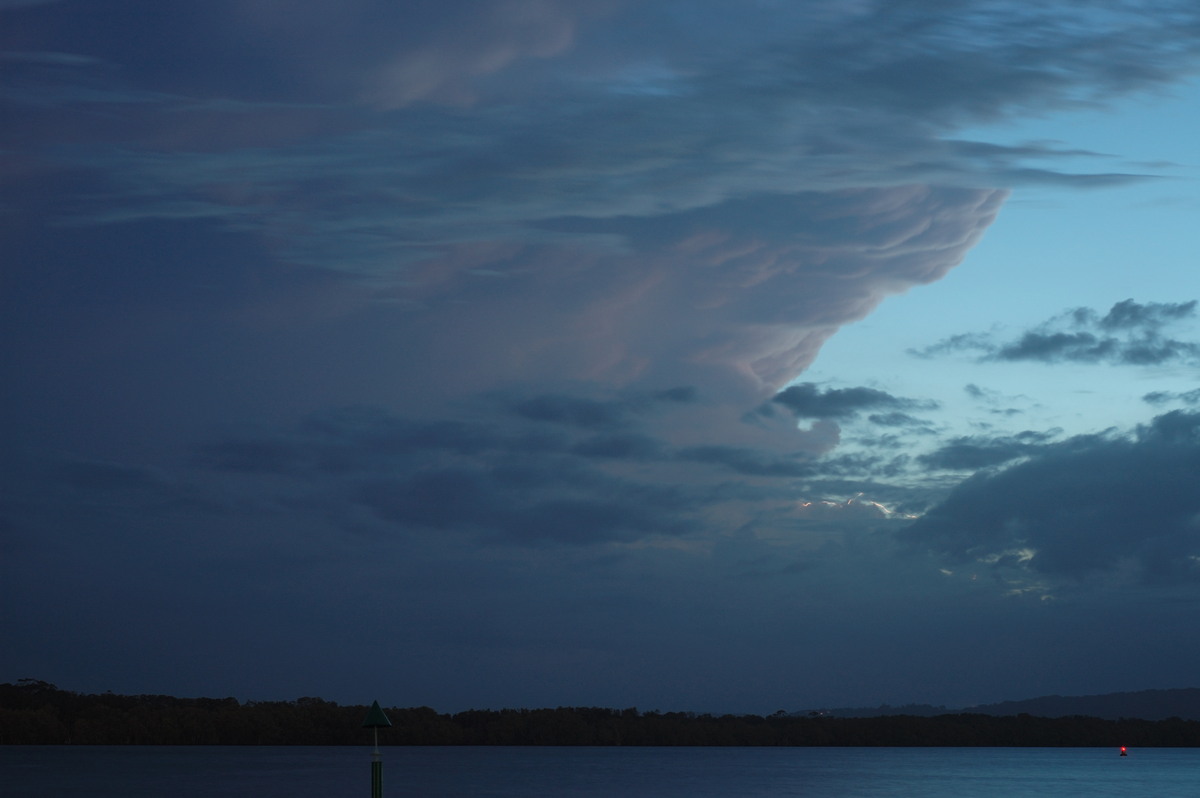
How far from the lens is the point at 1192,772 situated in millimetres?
182625

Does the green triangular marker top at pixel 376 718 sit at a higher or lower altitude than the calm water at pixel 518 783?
higher

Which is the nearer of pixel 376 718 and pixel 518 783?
pixel 376 718

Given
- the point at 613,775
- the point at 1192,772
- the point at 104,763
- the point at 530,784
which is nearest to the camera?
the point at 530,784

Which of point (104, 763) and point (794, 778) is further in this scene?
point (104, 763)

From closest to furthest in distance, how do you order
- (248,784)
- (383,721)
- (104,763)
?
(383,721), (248,784), (104,763)

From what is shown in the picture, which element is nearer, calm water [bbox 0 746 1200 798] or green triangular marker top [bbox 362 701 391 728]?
green triangular marker top [bbox 362 701 391 728]

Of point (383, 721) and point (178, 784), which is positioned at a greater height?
point (383, 721)

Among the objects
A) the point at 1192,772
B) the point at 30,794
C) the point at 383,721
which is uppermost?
the point at 383,721

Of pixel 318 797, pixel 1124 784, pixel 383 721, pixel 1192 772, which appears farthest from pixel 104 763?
pixel 1192 772

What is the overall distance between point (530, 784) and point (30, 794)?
49836 mm

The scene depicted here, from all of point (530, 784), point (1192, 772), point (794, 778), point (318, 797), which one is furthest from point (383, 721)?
point (1192, 772)

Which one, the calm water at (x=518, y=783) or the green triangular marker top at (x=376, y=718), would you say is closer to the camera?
the green triangular marker top at (x=376, y=718)

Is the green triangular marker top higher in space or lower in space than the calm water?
higher

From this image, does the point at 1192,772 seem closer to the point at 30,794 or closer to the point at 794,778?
the point at 794,778
